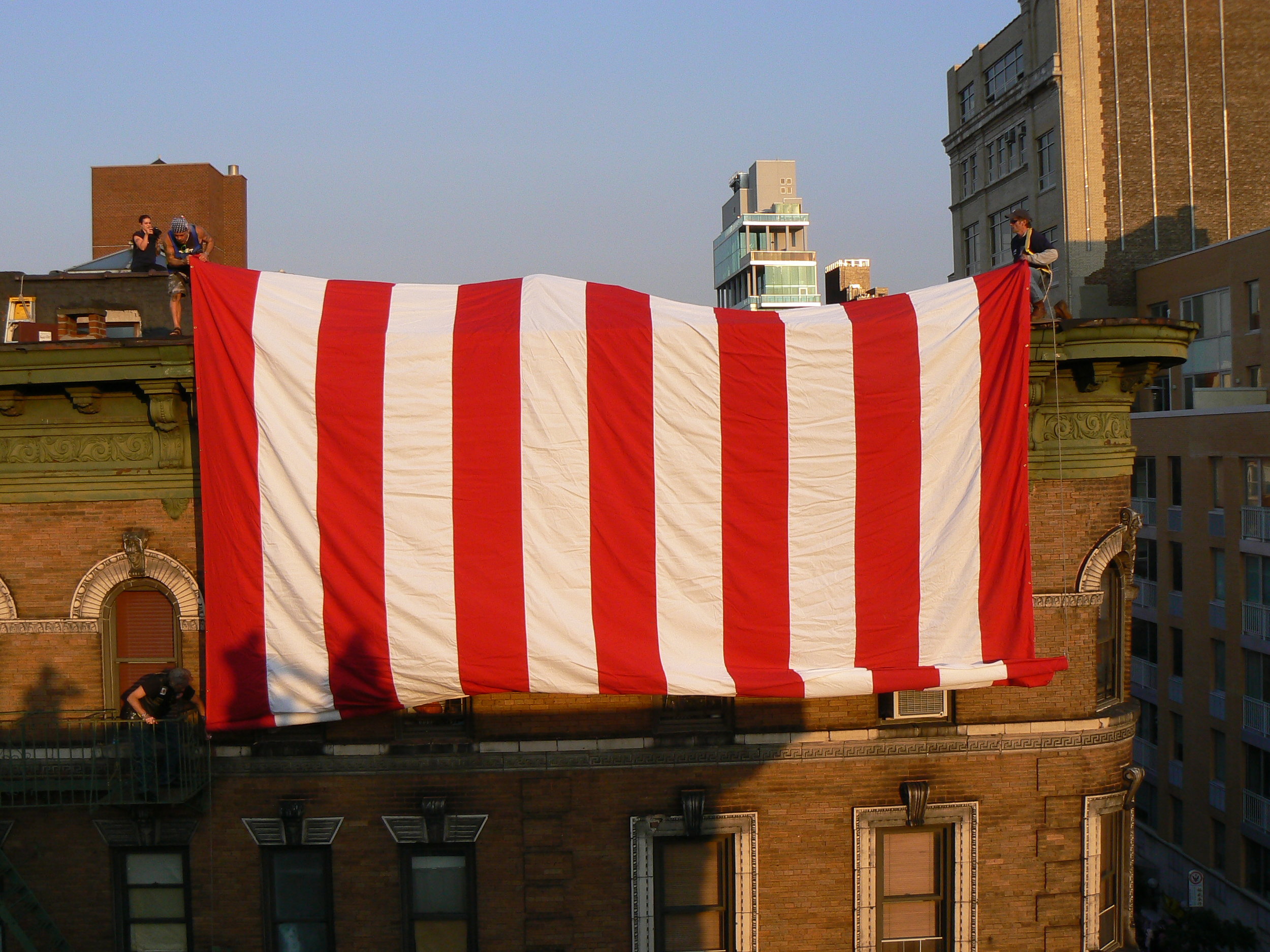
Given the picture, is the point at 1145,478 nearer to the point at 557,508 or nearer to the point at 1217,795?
the point at 1217,795

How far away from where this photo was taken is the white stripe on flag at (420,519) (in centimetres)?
1280

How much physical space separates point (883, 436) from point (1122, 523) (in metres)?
4.00

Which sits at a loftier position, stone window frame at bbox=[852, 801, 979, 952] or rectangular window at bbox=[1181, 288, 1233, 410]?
rectangular window at bbox=[1181, 288, 1233, 410]

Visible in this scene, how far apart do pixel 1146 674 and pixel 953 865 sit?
121ft

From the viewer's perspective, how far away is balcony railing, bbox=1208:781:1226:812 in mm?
41156

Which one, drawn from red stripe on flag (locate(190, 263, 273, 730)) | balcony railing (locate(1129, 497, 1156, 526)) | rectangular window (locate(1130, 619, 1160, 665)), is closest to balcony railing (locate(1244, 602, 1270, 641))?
rectangular window (locate(1130, 619, 1160, 665))

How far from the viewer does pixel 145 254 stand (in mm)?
16578

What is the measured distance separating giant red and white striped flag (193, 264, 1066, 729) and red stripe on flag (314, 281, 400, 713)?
0.10 feet

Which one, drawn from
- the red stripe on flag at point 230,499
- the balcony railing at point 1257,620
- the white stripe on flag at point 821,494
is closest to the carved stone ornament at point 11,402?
the red stripe on flag at point 230,499

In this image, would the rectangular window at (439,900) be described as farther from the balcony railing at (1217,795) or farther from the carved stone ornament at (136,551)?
the balcony railing at (1217,795)

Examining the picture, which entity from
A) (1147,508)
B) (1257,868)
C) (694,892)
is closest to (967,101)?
(1147,508)

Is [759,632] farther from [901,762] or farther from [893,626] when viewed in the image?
[901,762]

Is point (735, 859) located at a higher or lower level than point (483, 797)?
lower

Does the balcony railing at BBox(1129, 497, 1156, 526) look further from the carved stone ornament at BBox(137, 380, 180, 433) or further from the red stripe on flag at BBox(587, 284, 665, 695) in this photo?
the carved stone ornament at BBox(137, 380, 180, 433)
